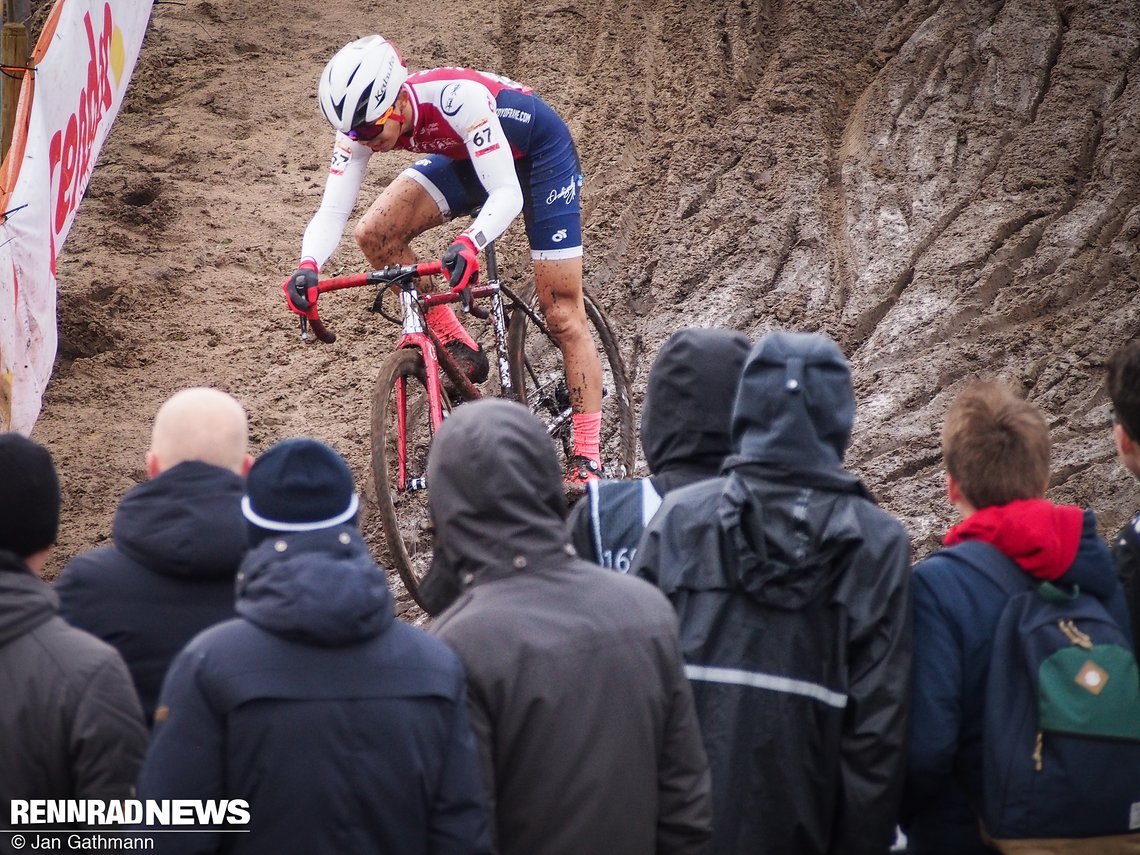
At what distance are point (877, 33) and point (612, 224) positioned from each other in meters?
3.50

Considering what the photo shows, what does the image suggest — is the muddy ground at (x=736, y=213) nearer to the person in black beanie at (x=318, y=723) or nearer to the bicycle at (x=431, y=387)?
the bicycle at (x=431, y=387)

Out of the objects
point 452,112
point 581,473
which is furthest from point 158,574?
point 581,473

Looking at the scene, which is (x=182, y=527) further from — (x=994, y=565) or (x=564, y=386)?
(x=564, y=386)

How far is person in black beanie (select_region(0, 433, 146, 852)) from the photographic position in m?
2.48

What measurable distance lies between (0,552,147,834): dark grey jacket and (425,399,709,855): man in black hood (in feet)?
2.13

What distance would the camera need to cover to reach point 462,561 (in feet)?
8.55

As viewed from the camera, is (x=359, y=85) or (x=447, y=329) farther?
(x=447, y=329)

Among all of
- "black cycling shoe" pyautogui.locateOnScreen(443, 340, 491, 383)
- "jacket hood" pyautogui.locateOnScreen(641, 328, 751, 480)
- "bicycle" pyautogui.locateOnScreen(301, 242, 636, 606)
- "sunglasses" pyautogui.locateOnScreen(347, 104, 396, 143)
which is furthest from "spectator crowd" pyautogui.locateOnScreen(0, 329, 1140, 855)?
"black cycling shoe" pyautogui.locateOnScreen(443, 340, 491, 383)

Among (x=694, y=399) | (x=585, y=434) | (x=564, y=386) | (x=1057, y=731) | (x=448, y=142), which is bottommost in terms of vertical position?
(x=585, y=434)

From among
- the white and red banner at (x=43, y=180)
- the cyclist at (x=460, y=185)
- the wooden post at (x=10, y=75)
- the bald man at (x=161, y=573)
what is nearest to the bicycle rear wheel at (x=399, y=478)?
the cyclist at (x=460, y=185)

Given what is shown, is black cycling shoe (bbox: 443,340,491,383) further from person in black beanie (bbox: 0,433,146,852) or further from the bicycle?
person in black beanie (bbox: 0,433,146,852)

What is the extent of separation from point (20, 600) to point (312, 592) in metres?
0.71

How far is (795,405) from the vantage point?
9.50ft

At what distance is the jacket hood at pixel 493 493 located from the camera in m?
2.54
